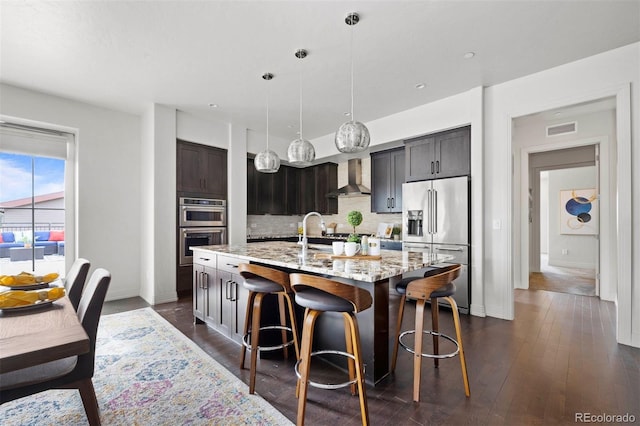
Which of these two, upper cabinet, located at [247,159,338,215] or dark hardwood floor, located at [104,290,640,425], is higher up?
upper cabinet, located at [247,159,338,215]

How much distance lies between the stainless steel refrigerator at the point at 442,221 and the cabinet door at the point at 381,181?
26.5 inches

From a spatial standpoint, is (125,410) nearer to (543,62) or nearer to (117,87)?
(117,87)

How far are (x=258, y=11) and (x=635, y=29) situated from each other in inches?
126

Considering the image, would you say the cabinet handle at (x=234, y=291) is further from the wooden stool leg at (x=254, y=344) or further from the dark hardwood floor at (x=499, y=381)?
the wooden stool leg at (x=254, y=344)

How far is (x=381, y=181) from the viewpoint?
5.04 metres

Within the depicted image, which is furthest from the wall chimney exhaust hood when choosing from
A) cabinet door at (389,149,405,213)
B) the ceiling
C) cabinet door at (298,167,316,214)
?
the ceiling

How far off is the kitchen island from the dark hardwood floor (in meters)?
0.18

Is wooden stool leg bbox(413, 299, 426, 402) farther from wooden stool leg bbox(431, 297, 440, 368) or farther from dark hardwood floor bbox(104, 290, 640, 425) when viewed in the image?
wooden stool leg bbox(431, 297, 440, 368)

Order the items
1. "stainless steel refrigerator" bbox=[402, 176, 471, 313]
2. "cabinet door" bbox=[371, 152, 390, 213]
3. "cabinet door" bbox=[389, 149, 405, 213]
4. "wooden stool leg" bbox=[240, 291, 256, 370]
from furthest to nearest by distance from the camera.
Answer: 1. "cabinet door" bbox=[371, 152, 390, 213]
2. "cabinet door" bbox=[389, 149, 405, 213]
3. "stainless steel refrigerator" bbox=[402, 176, 471, 313]
4. "wooden stool leg" bbox=[240, 291, 256, 370]

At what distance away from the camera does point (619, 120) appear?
2.77 meters

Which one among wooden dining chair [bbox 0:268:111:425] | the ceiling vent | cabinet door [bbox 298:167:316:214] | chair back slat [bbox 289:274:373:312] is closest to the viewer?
wooden dining chair [bbox 0:268:111:425]

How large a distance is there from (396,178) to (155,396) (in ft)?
13.6

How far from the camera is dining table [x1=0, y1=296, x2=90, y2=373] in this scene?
98 cm

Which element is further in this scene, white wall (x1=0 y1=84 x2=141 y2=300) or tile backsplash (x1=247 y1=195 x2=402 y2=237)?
tile backsplash (x1=247 y1=195 x2=402 y2=237)
